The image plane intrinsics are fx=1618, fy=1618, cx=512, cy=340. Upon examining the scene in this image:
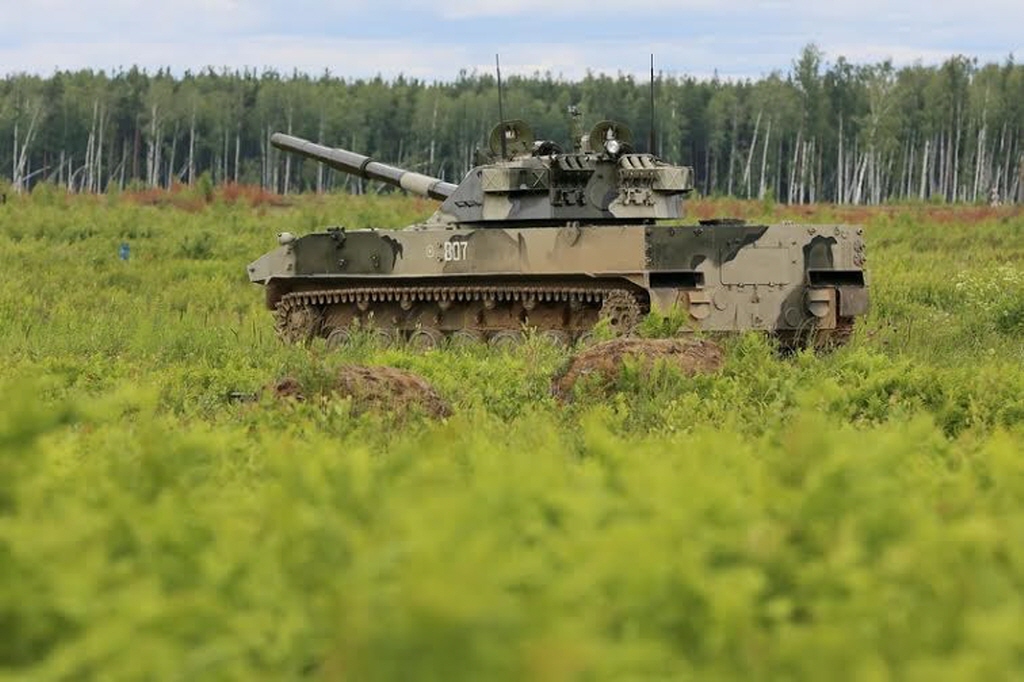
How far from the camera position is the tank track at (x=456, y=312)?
1730cm

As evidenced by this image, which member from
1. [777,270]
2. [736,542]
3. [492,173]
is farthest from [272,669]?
[492,173]

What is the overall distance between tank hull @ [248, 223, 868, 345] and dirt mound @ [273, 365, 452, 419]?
5.66m

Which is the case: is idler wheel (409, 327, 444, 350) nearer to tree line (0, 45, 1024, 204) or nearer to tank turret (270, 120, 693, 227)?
tank turret (270, 120, 693, 227)

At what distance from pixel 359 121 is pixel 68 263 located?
65.0m

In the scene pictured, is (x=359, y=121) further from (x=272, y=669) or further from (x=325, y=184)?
(x=272, y=669)

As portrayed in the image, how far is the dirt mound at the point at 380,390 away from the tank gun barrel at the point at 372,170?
31.2ft

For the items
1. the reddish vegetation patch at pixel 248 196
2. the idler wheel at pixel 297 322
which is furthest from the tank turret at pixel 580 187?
the reddish vegetation patch at pixel 248 196

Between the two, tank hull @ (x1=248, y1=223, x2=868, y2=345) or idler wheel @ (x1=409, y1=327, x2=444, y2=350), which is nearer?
tank hull @ (x1=248, y1=223, x2=868, y2=345)

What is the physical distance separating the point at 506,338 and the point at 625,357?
604cm

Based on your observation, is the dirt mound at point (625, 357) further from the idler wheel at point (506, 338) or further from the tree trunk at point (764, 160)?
the tree trunk at point (764, 160)

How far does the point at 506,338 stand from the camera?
697 inches

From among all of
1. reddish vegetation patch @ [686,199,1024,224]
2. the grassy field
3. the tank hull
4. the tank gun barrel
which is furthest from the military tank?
reddish vegetation patch @ [686,199,1024,224]

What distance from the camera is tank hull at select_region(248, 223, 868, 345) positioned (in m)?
16.8

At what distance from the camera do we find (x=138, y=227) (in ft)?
109
